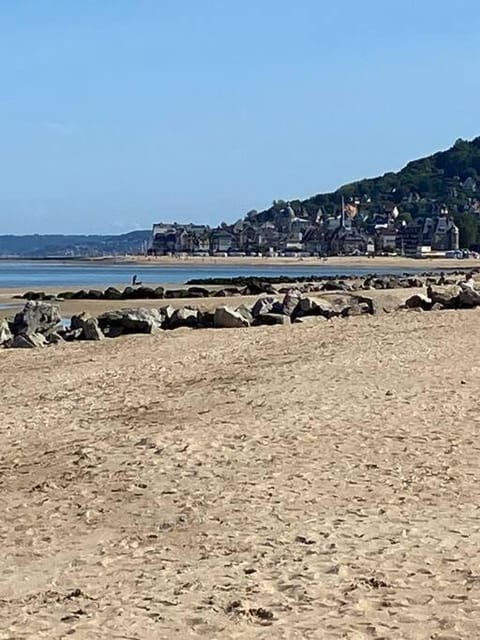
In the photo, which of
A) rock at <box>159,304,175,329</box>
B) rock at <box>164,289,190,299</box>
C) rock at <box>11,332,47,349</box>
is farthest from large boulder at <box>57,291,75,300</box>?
rock at <box>11,332,47,349</box>

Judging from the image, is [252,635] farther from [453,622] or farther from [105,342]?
[105,342]

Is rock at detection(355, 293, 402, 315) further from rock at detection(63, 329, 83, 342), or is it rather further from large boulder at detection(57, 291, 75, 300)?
large boulder at detection(57, 291, 75, 300)

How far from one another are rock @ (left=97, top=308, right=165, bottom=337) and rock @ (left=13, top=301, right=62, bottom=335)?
1.68 m

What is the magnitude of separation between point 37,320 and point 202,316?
3.74 metres

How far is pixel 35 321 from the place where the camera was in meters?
23.8

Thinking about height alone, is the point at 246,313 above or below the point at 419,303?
below

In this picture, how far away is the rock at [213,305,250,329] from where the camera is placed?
22.2 meters

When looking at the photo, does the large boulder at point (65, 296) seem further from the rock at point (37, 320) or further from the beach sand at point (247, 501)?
the beach sand at point (247, 501)

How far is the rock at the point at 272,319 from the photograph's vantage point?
22.7 m

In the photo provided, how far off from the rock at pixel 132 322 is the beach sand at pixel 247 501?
24.2 ft

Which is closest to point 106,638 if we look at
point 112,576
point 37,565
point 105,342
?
point 112,576

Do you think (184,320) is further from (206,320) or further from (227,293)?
(227,293)

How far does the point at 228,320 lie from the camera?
22.2 metres

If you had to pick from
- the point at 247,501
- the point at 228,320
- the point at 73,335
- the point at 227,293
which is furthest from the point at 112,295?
the point at 247,501
